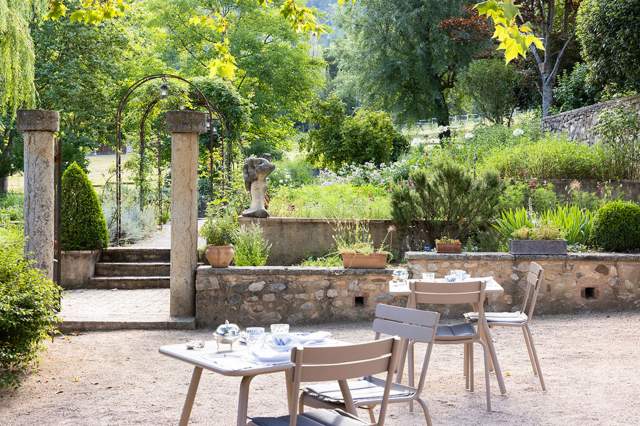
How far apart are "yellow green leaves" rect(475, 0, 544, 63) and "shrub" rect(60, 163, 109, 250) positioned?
864 centimetres

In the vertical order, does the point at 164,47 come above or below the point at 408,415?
above

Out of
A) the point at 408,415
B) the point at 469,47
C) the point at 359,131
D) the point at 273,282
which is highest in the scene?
the point at 469,47

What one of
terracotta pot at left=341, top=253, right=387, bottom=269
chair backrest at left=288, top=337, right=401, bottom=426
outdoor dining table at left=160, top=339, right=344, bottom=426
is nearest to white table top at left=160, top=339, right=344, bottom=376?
outdoor dining table at left=160, top=339, right=344, bottom=426

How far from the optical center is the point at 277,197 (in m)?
14.7

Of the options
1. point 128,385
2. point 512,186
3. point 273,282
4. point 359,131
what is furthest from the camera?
point 359,131

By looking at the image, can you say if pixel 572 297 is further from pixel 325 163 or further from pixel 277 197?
pixel 325 163

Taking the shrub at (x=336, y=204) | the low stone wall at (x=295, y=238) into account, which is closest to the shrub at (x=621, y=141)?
the shrub at (x=336, y=204)

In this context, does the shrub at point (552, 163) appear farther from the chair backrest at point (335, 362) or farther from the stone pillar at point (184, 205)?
the chair backrest at point (335, 362)

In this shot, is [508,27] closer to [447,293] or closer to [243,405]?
[447,293]

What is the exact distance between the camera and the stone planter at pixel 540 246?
33.4ft

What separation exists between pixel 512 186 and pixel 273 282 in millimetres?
4604

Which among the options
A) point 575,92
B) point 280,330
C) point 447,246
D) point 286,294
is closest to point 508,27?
point 280,330

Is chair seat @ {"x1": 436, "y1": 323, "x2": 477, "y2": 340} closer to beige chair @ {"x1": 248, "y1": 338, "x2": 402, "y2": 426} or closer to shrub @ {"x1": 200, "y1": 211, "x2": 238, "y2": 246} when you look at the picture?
beige chair @ {"x1": 248, "y1": 338, "x2": 402, "y2": 426}

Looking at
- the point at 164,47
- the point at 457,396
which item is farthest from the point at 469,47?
the point at 457,396
